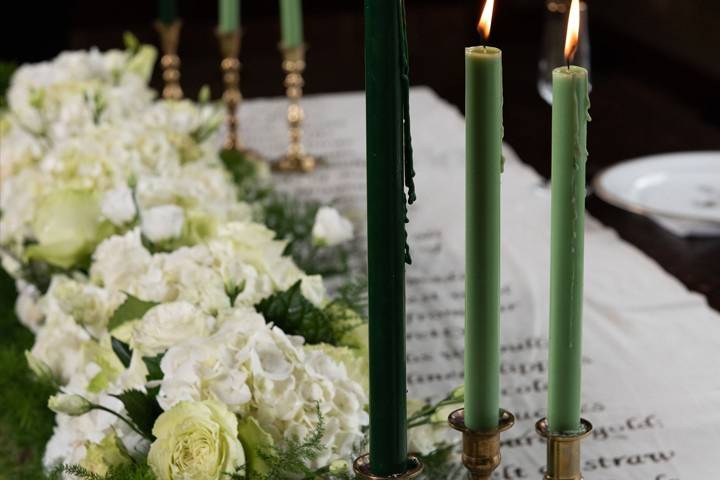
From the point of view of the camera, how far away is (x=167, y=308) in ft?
2.90

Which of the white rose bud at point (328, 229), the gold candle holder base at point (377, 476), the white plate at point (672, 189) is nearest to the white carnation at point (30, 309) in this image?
the white rose bud at point (328, 229)

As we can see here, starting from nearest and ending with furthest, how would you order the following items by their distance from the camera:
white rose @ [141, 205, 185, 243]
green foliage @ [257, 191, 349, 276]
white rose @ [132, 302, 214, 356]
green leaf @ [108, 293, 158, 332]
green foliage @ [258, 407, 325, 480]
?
green foliage @ [258, 407, 325, 480] → white rose @ [132, 302, 214, 356] → green leaf @ [108, 293, 158, 332] → white rose @ [141, 205, 185, 243] → green foliage @ [257, 191, 349, 276]

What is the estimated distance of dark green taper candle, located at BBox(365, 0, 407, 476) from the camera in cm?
57

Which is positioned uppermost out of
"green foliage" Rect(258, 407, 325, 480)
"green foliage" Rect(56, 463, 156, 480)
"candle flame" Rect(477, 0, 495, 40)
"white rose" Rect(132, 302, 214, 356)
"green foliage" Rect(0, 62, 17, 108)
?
"candle flame" Rect(477, 0, 495, 40)

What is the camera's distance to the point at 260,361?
2.57 feet

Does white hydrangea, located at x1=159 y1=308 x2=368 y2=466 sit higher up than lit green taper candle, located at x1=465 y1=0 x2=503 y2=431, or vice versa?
lit green taper candle, located at x1=465 y1=0 x2=503 y2=431

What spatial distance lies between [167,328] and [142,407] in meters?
0.08

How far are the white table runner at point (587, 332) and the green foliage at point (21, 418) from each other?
371 mm

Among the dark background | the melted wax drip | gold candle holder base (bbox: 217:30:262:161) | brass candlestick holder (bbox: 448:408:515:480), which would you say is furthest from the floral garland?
the dark background

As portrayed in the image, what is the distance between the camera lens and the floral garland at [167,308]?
77cm

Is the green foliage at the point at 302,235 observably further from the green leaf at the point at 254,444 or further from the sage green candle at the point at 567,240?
the sage green candle at the point at 567,240

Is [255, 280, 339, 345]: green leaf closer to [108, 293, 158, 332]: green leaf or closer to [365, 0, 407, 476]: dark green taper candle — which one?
[108, 293, 158, 332]: green leaf

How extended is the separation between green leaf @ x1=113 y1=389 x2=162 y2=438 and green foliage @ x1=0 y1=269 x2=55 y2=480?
0.21 metres

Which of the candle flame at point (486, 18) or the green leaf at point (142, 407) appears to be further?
the green leaf at point (142, 407)
